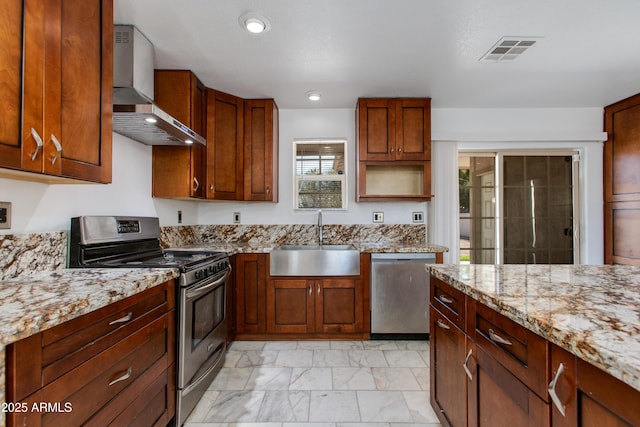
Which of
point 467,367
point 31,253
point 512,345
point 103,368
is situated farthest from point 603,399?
point 31,253

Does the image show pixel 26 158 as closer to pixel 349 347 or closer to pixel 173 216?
pixel 173 216

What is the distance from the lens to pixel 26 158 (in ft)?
3.34

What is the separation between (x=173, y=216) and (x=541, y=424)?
285 centimetres

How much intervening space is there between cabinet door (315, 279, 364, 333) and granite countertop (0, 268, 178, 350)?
4.79 feet

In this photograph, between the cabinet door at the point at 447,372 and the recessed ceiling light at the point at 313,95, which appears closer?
the cabinet door at the point at 447,372

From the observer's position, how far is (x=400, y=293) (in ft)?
8.62

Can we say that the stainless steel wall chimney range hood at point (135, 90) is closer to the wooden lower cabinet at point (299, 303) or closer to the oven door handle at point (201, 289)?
the oven door handle at point (201, 289)

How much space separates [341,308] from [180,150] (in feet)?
6.50

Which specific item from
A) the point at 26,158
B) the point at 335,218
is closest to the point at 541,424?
the point at 26,158

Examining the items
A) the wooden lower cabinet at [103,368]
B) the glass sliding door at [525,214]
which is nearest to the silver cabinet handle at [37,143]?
the wooden lower cabinet at [103,368]

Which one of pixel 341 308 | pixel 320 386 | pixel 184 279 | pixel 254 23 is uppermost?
pixel 254 23

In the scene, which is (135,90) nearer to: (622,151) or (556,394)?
(556,394)

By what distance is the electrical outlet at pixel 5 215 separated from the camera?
1287mm

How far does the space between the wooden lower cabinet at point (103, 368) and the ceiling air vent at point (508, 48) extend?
264 cm
